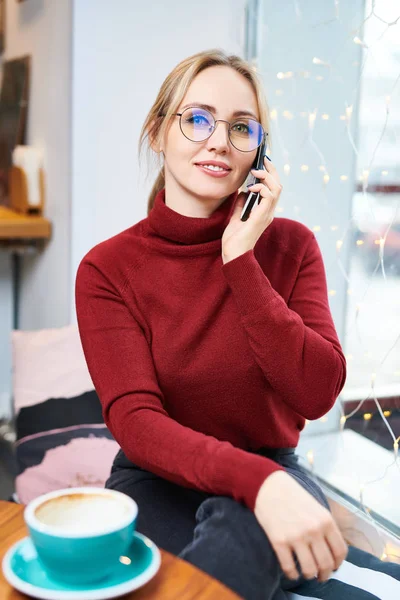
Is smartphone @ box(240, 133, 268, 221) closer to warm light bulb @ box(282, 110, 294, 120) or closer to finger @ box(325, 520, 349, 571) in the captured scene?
finger @ box(325, 520, 349, 571)

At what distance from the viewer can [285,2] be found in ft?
6.20

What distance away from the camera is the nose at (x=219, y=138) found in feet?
3.87

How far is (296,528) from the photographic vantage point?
84cm

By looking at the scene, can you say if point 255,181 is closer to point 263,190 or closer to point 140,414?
point 263,190

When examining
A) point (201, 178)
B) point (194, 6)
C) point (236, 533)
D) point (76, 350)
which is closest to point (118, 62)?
point (194, 6)

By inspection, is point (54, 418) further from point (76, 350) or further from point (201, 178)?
point (201, 178)

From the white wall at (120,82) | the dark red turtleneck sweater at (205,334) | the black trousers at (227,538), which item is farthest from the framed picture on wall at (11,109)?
the black trousers at (227,538)

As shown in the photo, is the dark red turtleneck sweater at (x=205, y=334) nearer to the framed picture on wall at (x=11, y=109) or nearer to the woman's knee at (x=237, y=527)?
the woman's knee at (x=237, y=527)

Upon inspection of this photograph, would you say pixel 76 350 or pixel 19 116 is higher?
pixel 19 116

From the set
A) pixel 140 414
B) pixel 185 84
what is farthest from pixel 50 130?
pixel 140 414

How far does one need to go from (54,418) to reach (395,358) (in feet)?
2.82

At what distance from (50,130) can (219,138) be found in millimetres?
1071

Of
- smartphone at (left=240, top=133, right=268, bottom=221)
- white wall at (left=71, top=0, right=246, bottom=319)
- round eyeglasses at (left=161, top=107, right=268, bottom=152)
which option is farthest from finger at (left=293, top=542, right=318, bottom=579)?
white wall at (left=71, top=0, right=246, bottom=319)

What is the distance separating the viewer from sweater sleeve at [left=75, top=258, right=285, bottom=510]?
0.90m
